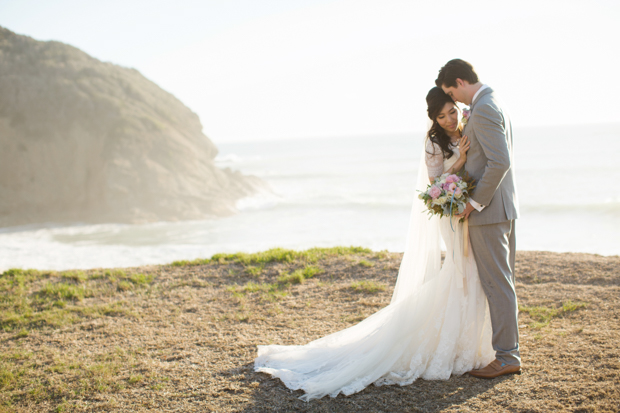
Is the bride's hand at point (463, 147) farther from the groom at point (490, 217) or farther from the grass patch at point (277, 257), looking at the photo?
the grass patch at point (277, 257)

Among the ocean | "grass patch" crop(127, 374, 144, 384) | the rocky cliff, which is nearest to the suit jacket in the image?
"grass patch" crop(127, 374, 144, 384)

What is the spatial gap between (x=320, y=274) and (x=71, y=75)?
886 inches

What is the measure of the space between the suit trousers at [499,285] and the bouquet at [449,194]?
0.27 meters

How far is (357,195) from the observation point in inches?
1117

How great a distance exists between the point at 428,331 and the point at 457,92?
201 centimetres

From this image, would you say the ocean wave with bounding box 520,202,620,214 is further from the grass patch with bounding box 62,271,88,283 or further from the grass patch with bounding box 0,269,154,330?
the grass patch with bounding box 62,271,88,283

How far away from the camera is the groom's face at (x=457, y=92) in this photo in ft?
10.9

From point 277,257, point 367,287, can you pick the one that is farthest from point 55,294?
point 367,287

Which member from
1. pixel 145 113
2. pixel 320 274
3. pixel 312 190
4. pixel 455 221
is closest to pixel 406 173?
pixel 312 190

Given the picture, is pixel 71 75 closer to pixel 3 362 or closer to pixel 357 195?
pixel 357 195

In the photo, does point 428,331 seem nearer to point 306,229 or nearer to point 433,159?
point 433,159

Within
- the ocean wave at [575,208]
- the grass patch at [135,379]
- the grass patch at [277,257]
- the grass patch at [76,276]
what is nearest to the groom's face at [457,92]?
the grass patch at [135,379]

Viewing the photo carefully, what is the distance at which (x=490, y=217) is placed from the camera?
331 centimetres

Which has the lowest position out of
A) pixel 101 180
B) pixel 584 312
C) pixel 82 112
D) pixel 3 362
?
pixel 3 362
